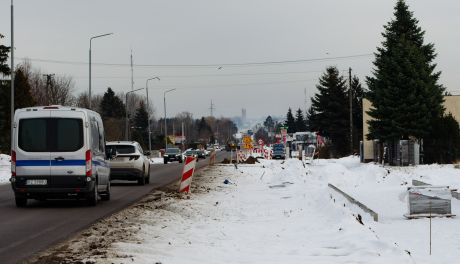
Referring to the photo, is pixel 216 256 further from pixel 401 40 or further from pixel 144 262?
pixel 401 40

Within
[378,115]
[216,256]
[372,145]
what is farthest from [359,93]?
[216,256]

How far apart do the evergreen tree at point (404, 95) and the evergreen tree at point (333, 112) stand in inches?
1441

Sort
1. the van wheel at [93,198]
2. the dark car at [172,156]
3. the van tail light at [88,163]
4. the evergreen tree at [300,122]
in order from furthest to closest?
the evergreen tree at [300,122]
the dark car at [172,156]
the van wheel at [93,198]
the van tail light at [88,163]

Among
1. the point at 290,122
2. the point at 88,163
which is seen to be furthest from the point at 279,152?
the point at 290,122

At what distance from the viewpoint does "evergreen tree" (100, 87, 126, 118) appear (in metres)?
158

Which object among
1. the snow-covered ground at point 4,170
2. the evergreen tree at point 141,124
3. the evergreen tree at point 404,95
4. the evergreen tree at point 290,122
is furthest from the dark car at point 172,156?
the evergreen tree at point 290,122

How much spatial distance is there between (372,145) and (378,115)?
9.86m

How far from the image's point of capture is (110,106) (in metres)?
158

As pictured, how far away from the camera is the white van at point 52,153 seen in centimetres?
1686

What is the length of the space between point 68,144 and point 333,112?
247ft

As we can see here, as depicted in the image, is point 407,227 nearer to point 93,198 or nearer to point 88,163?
point 88,163

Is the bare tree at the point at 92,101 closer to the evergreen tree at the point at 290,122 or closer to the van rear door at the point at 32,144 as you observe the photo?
the evergreen tree at the point at 290,122

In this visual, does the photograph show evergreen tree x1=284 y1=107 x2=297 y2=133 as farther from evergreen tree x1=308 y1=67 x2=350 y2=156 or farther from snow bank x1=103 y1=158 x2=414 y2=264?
snow bank x1=103 y1=158 x2=414 y2=264

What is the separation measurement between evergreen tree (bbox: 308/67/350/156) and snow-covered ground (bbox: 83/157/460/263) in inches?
2682
